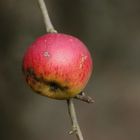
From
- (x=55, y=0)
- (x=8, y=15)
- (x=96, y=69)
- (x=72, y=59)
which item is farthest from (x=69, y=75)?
(x=96, y=69)

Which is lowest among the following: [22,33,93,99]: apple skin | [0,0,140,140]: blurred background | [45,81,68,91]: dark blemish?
[45,81,68,91]: dark blemish

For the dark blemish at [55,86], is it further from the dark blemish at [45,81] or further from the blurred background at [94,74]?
the blurred background at [94,74]

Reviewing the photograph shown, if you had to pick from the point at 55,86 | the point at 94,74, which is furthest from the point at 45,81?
the point at 94,74

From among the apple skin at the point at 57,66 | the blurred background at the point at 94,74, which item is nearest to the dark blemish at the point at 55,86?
the apple skin at the point at 57,66

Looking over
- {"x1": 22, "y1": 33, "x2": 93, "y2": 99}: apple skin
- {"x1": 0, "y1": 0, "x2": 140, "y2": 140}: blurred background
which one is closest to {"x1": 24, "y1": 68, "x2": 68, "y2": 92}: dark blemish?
{"x1": 22, "y1": 33, "x2": 93, "y2": 99}: apple skin

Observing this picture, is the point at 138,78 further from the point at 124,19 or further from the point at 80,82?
the point at 80,82

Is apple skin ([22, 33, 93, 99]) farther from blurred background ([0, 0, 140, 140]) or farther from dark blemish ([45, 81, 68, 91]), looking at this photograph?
blurred background ([0, 0, 140, 140])
